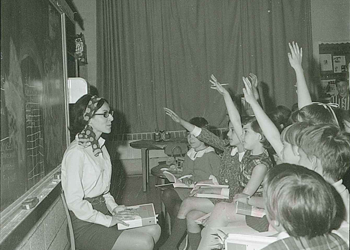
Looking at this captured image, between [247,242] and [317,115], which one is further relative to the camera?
[317,115]

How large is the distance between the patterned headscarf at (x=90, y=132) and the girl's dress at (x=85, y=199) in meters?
0.04

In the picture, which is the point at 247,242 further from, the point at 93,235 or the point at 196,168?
the point at 196,168

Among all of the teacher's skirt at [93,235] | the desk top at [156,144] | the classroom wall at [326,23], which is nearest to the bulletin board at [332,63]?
the classroom wall at [326,23]

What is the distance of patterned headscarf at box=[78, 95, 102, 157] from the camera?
2.33 m

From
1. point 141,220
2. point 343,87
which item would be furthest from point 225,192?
point 343,87

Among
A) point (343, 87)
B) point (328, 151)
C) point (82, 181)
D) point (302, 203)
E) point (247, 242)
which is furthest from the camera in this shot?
point (343, 87)

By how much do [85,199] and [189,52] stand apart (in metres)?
4.40

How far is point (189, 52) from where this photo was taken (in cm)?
620

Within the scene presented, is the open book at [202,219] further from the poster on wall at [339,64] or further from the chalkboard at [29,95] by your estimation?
the poster on wall at [339,64]

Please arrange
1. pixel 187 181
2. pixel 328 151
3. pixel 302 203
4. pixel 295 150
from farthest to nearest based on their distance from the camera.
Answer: pixel 187 181
pixel 295 150
pixel 328 151
pixel 302 203

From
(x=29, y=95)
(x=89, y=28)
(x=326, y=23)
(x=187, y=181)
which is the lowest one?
(x=187, y=181)

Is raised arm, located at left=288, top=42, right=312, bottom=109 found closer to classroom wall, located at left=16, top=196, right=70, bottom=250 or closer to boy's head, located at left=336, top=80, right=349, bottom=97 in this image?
classroom wall, located at left=16, top=196, right=70, bottom=250

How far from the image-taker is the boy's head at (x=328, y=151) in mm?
1658

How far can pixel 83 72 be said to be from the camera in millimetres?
6051
